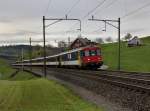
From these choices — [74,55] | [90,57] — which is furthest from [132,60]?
[90,57]

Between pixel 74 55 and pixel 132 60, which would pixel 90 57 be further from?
pixel 132 60

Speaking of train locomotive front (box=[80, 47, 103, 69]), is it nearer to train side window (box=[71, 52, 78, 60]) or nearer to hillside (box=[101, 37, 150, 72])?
train side window (box=[71, 52, 78, 60])

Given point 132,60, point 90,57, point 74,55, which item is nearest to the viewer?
point 90,57

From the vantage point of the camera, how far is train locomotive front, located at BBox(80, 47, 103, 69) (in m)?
56.2

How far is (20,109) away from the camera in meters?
19.0

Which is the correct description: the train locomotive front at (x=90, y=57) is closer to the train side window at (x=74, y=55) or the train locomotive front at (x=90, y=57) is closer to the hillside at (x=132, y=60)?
the train side window at (x=74, y=55)

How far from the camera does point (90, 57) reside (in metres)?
56.5

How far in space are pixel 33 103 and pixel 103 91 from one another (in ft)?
17.2

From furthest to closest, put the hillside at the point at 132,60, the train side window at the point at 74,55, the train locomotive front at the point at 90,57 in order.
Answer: the hillside at the point at 132,60 → the train side window at the point at 74,55 → the train locomotive front at the point at 90,57

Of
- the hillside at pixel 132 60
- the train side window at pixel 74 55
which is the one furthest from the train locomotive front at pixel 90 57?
the hillside at pixel 132 60

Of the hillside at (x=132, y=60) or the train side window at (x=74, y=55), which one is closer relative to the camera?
the train side window at (x=74, y=55)

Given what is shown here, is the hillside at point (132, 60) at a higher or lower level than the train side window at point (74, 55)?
lower

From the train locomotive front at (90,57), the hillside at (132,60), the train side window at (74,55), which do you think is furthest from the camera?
the hillside at (132,60)

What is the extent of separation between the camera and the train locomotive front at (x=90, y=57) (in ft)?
184
